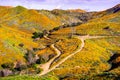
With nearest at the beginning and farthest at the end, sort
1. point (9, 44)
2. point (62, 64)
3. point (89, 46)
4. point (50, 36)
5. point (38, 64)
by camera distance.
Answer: point (62, 64), point (38, 64), point (89, 46), point (9, 44), point (50, 36)

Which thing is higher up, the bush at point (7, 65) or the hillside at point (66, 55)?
the hillside at point (66, 55)

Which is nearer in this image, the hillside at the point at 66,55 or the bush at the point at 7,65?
the hillside at the point at 66,55

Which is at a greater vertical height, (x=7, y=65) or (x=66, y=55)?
(x=66, y=55)

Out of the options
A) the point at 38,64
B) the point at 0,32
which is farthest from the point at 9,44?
the point at 38,64

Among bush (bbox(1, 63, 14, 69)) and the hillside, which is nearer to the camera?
the hillside

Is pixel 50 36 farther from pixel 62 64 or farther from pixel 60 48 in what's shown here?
pixel 62 64

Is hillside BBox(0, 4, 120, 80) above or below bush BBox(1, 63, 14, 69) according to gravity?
above

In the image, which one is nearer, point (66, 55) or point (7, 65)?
point (7, 65)

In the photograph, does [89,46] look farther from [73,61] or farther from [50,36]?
[50,36]

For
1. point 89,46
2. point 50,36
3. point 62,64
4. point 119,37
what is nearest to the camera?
point 62,64

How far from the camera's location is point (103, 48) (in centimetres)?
13062

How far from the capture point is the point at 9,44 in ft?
445

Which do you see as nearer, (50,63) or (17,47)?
(50,63)

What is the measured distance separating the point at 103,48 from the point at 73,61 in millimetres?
28700
